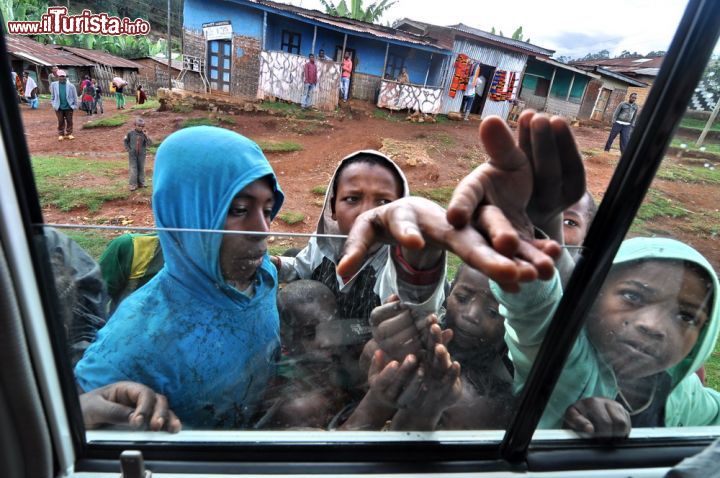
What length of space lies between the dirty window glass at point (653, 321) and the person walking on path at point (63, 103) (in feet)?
49.5

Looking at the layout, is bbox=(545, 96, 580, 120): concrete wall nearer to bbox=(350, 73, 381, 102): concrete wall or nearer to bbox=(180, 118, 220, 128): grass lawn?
bbox=(350, 73, 381, 102): concrete wall

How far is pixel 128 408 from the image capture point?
0.93 meters

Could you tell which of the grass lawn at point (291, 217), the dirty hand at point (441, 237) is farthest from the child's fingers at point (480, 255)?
the grass lawn at point (291, 217)

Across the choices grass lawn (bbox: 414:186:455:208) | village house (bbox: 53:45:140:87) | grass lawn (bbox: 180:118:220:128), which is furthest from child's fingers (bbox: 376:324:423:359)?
village house (bbox: 53:45:140:87)

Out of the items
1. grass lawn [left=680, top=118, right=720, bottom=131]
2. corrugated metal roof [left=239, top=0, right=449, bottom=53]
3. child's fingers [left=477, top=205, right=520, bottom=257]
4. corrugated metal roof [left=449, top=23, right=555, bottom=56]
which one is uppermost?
corrugated metal roof [left=449, top=23, right=555, bottom=56]

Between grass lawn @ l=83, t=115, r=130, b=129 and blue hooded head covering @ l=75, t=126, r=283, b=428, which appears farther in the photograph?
grass lawn @ l=83, t=115, r=130, b=129

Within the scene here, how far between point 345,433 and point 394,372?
7.3 inches

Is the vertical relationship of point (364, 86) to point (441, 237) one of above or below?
below

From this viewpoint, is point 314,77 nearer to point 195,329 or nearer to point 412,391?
point 195,329

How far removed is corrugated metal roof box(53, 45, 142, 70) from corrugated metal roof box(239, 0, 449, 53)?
14.7 meters

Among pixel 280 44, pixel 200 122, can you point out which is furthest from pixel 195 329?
pixel 280 44

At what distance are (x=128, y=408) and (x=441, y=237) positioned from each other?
808 mm

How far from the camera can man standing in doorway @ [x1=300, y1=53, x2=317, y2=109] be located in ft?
48.1

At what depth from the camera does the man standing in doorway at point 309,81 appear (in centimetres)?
1466
